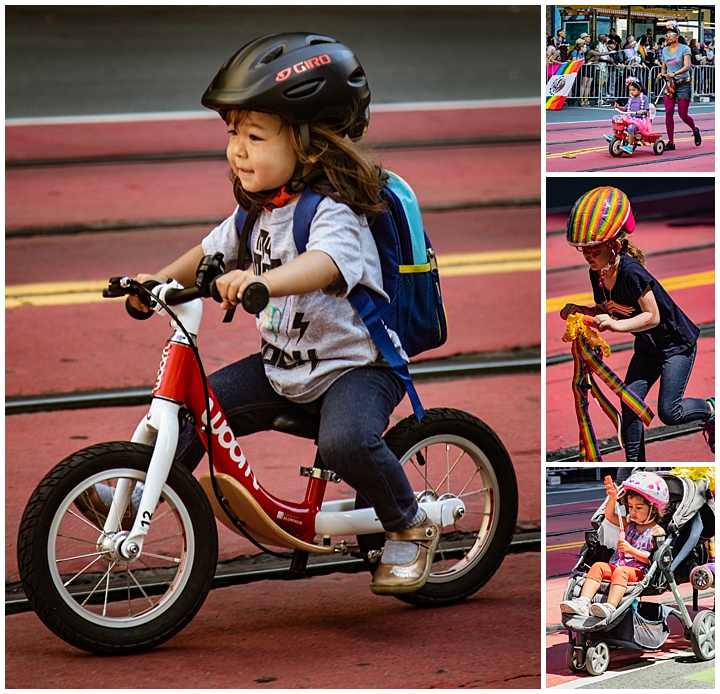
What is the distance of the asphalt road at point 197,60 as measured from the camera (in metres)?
9.38

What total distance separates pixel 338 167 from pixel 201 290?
1.70 feet

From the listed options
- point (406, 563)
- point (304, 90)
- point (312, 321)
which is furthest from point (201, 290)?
point (406, 563)

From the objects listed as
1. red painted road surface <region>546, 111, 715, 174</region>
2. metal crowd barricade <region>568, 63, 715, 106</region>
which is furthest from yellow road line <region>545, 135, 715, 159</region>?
metal crowd barricade <region>568, 63, 715, 106</region>

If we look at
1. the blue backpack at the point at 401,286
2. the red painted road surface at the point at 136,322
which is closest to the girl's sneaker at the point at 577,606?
the blue backpack at the point at 401,286

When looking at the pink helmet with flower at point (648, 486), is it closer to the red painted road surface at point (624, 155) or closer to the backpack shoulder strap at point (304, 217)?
the red painted road surface at point (624, 155)

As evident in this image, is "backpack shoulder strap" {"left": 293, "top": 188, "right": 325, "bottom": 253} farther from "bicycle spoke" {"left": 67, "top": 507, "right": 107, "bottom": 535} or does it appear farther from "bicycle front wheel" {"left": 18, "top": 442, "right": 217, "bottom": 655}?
"bicycle spoke" {"left": 67, "top": 507, "right": 107, "bottom": 535}

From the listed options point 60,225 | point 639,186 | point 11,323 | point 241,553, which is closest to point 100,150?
point 60,225

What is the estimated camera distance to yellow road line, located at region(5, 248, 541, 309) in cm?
584

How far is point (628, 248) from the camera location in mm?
3219

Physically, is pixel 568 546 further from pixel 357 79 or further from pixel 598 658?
pixel 357 79

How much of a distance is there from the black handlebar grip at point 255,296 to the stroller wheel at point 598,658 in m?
1.36

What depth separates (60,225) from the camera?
6934 millimetres

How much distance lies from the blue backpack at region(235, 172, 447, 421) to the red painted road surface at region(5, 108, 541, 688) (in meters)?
0.70

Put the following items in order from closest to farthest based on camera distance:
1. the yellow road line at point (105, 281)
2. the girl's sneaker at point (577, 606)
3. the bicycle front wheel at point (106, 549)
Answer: the bicycle front wheel at point (106, 549) < the girl's sneaker at point (577, 606) < the yellow road line at point (105, 281)
